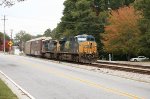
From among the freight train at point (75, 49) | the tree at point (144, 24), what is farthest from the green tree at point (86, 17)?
the freight train at point (75, 49)

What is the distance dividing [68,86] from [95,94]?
342 cm

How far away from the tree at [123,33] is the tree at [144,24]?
341cm

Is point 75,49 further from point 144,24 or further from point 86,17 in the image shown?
point 86,17

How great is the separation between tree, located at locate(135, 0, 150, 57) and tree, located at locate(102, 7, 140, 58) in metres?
3.41

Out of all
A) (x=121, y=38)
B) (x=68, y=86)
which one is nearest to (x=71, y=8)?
(x=121, y=38)

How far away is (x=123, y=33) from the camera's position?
A: 71688mm

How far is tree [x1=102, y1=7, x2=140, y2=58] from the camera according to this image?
70.6 meters

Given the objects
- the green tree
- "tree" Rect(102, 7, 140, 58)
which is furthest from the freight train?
the green tree

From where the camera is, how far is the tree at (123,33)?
70562 mm

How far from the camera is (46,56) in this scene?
206 ft

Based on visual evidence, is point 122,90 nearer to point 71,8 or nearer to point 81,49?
point 81,49

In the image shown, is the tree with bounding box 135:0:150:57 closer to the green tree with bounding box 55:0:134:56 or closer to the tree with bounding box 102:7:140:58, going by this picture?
the tree with bounding box 102:7:140:58

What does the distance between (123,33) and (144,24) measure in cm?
1053

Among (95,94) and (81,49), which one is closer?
(95,94)
